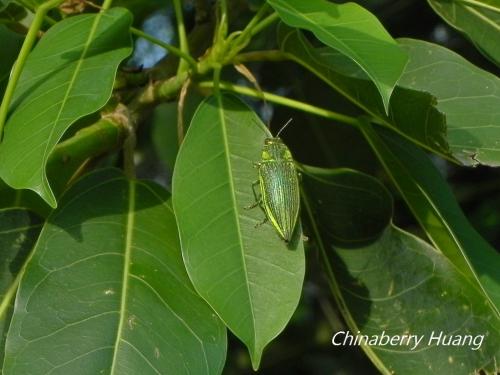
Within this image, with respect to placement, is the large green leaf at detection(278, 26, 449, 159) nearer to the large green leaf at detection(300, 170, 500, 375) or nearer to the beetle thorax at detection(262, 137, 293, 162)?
the beetle thorax at detection(262, 137, 293, 162)

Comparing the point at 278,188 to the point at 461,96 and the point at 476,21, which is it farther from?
the point at 476,21

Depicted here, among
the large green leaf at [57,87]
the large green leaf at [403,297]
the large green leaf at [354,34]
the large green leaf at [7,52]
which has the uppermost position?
the large green leaf at [354,34]

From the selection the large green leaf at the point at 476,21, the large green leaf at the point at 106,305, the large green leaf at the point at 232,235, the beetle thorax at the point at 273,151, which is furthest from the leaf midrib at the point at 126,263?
the large green leaf at the point at 476,21

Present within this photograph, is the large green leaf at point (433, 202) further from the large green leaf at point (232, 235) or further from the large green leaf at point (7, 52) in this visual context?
the large green leaf at point (7, 52)

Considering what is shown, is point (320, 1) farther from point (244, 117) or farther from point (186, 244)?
point (186, 244)

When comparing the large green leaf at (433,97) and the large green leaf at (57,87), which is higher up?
the large green leaf at (57,87)

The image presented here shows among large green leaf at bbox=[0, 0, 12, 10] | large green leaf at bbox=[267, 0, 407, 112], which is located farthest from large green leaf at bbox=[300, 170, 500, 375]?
large green leaf at bbox=[0, 0, 12, 10]

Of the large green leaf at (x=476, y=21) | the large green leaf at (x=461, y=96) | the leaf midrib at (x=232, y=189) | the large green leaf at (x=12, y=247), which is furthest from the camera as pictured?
the large green leaf at (x=476, y=21)

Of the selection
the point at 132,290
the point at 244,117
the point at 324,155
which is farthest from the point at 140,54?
the point at 132,290
